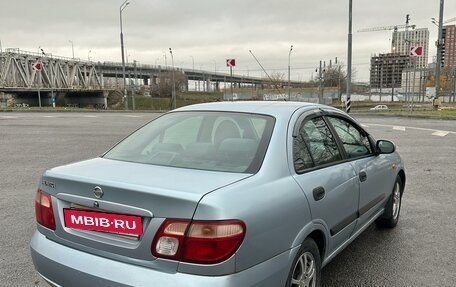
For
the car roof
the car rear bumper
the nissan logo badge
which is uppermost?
the car roof

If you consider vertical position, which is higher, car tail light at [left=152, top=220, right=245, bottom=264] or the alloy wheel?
car tail light at [left=152, top=220, right=245, bottom=264]

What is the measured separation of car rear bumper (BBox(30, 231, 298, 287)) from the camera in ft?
6.87

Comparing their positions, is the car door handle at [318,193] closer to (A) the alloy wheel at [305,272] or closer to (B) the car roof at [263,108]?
(A) the alloy wheel at [305,272]

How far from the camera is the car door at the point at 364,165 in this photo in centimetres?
366

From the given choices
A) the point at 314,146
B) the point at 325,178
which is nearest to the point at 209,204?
the point at 325,178

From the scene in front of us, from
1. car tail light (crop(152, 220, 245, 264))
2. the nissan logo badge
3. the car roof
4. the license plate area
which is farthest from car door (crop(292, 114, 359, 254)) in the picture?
the nissan logo badge

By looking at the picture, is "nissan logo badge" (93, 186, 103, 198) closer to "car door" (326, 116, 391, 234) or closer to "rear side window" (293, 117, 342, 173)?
"rear side window" (293, 117, 342, 173)

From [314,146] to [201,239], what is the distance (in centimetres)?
143

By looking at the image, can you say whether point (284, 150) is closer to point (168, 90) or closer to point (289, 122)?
point (289, 122)

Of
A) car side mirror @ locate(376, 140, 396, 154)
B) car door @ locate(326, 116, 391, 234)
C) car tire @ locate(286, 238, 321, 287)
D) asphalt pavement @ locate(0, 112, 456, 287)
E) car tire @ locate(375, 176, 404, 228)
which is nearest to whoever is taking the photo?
car tire @ locate(286, 238, 321, 287)

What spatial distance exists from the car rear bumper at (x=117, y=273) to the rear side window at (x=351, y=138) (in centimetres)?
153

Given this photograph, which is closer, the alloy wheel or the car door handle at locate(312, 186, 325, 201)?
the alloy wheel

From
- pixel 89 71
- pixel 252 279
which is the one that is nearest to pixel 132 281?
pixel 252 279

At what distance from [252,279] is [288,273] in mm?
369
